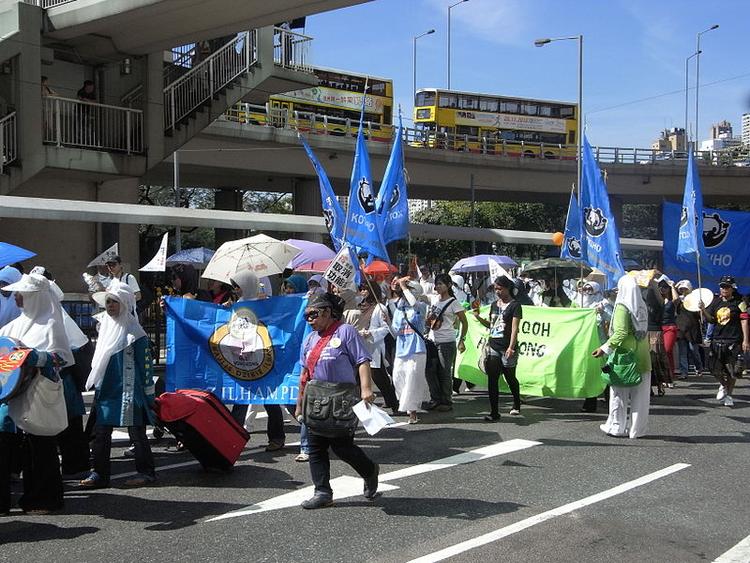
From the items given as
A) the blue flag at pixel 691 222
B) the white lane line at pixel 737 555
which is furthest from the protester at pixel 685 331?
the white lane line at pixel 737 555

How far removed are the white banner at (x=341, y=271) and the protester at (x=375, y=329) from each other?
0.30m

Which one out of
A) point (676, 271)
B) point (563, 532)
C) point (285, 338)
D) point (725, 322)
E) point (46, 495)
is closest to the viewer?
point (563, 532)

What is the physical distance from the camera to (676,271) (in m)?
15.7

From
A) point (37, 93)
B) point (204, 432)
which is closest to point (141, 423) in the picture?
point (204, 432)

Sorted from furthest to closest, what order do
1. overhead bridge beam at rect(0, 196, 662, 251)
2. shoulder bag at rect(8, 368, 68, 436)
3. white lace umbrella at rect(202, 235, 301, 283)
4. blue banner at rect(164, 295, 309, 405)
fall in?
overhead bridge beam at rect(0, 196, 662, 251)
white lace umbrella at rect(202, 235, 301, 283)
blue banner at rect(164, 295, 309, 405)
shoulder bag at rect(8, 368, 68, 436)

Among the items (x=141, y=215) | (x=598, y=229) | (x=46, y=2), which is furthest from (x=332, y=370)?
(x=46, y=2)

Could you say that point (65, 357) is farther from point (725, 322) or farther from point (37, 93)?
point (37, 93)

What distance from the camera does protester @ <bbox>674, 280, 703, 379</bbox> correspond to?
48.1ft

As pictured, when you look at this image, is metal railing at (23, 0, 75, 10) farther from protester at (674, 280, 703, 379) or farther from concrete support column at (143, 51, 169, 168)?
protester at (674, 280, 703, 379)

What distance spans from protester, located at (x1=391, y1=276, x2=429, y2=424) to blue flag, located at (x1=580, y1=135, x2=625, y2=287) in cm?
342

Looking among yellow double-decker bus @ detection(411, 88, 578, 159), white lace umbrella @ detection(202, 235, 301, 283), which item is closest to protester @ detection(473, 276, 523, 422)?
white lace umbrella @ detection(202, 235, 301, 283)

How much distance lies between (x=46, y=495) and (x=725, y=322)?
861 cm

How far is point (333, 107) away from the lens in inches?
1475

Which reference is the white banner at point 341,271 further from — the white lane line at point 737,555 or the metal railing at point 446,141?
the metal railing at point 446,141
